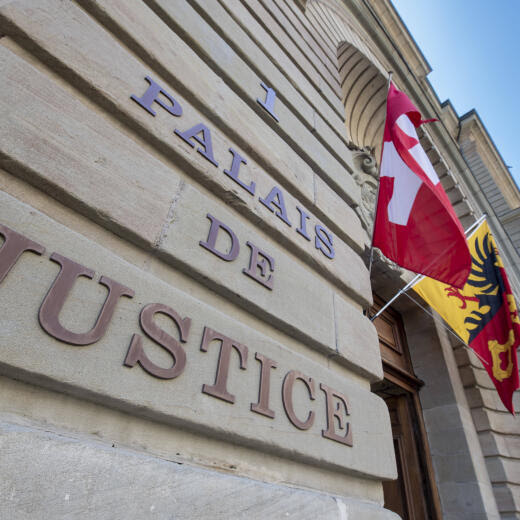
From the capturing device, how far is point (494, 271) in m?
5.89

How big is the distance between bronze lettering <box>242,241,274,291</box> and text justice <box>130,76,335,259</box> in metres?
0.36

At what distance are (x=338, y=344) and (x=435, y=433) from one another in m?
3.93

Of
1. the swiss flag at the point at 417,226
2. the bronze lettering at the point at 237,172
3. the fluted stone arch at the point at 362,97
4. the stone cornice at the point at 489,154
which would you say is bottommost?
the bronze lettering at the point at 237,172

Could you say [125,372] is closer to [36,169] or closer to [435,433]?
[36,169]

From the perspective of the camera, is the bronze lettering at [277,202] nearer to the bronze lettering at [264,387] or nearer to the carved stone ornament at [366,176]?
the bronze lettering at [264,387]

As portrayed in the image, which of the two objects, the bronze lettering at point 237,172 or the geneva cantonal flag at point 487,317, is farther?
the geneva cantonal flag at point 487,317

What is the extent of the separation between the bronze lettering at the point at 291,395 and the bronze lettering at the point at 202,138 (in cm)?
122

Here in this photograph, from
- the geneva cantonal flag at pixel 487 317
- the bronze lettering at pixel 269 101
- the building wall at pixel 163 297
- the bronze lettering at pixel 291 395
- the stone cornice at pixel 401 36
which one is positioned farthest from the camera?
the stone cornice at pixel 401 36

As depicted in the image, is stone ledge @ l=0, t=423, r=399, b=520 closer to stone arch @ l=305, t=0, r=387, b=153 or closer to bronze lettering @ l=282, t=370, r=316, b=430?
bronze lettering @ l=282, t=370, r=316, b=430

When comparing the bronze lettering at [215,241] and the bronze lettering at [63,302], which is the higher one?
the bronze lettering at [215,241]

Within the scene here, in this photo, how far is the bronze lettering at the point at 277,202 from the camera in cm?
219

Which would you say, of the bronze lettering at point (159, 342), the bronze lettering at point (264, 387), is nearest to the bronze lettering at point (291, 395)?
Result: the bronze lettering at point (264, 387)

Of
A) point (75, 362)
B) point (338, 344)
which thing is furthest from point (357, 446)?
point (75, 362)

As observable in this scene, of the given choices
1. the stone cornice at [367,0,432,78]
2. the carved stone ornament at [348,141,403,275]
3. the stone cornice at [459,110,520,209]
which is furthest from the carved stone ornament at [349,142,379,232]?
the stone cornice at [459,110,520,209]
